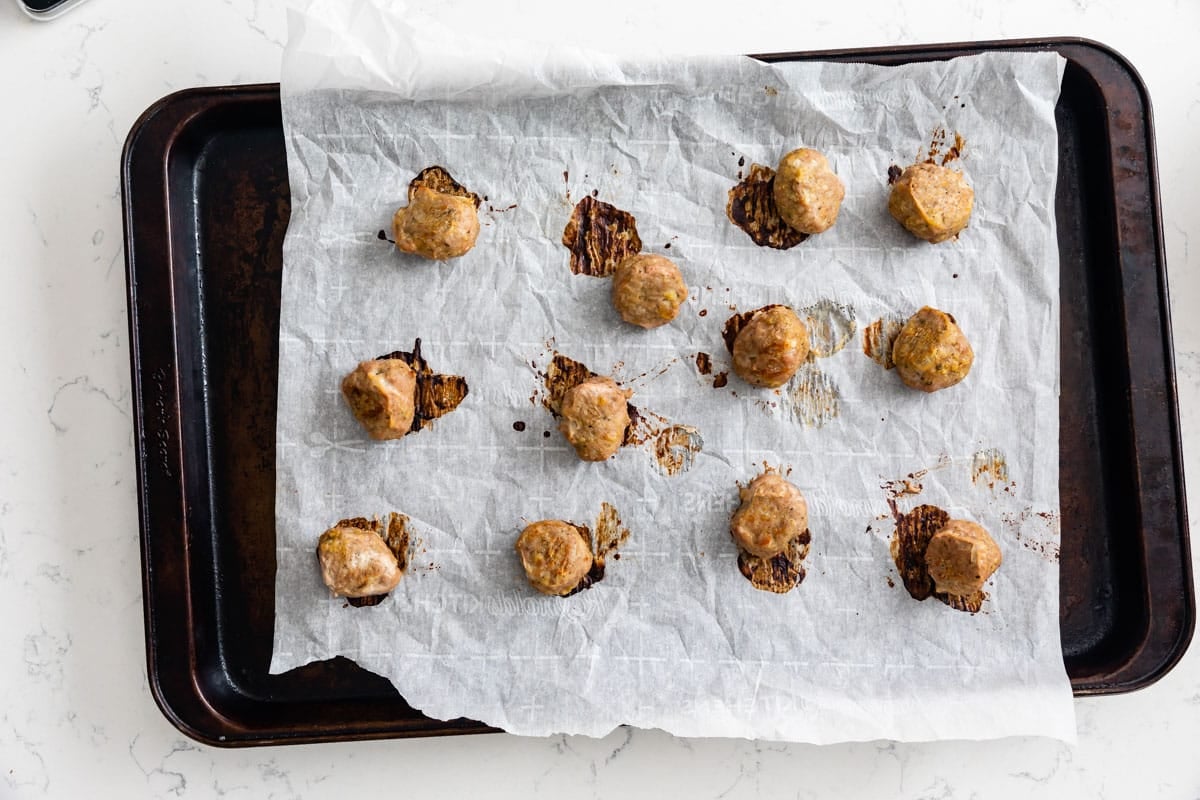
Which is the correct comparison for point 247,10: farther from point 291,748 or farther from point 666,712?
point 666,712

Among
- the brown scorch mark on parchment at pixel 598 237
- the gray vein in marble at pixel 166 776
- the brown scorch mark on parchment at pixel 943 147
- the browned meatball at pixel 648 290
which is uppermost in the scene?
the brown scorch mark on parchment at pixel 943 147

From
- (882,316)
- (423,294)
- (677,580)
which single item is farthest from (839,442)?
(423,294)

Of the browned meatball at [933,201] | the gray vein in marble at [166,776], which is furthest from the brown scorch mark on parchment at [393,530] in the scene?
the browned meatball at [933,201]

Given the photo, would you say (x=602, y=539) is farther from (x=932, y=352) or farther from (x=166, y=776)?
(x=166, y=776)

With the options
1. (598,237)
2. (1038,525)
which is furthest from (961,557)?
(598,237)

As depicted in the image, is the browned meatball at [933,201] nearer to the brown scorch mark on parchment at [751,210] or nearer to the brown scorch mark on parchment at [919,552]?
the brown scorch mark on parchment at [751,210]

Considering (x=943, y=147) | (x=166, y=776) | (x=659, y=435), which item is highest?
(x=943, y=147)
